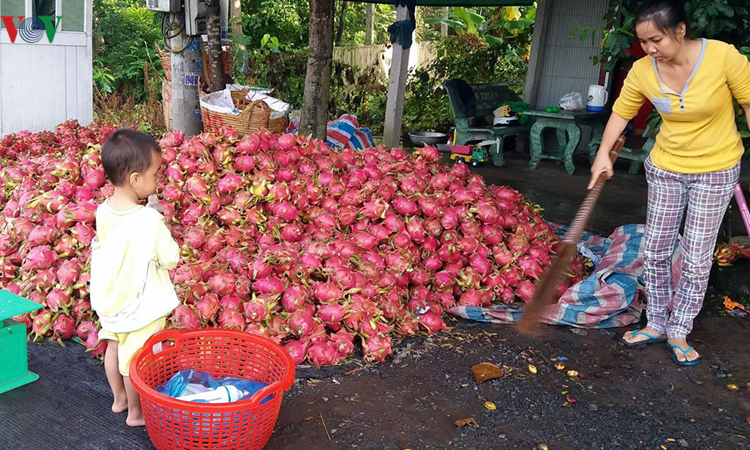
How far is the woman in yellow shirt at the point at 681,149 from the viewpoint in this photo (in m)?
2.82

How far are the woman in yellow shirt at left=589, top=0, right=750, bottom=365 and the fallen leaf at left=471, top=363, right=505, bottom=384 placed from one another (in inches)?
33.3

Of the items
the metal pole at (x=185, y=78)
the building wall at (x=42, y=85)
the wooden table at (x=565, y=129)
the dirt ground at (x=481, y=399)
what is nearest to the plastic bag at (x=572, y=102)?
the wooden table at (x=565, y=129)

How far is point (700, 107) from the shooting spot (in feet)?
9.48

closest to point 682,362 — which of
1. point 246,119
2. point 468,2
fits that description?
point 246,119

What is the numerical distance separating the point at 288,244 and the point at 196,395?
114cm

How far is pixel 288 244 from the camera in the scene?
3354 millimetres

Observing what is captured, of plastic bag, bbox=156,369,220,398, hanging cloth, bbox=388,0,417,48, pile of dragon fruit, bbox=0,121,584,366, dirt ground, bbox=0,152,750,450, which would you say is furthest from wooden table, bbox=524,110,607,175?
plastic bag, bbox=156,369,220,398

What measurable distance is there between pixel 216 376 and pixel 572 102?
6.62 meters

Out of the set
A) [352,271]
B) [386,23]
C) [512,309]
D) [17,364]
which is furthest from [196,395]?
[386,23]

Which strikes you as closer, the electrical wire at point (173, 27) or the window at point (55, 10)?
the electrical wire at point (173, 27)

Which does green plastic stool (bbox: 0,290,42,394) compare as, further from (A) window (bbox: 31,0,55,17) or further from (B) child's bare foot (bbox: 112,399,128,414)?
(A) window (bbox: 31,0,55,17)

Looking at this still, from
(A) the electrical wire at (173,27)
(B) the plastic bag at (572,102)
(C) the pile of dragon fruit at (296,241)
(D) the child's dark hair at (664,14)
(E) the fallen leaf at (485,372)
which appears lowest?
(E) the fallen leaf at (485,372)

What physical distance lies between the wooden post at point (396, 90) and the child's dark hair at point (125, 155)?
5.56 m

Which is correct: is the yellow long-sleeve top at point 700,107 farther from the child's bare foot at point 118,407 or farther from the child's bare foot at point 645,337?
the child's bare foot at point 118,407
